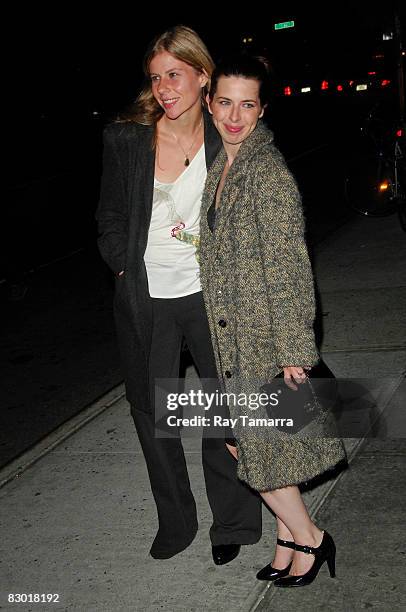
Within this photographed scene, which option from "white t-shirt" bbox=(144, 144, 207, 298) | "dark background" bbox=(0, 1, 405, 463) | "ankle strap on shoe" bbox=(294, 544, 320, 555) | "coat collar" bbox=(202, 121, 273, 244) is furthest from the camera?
"dark background" bbox=(0, 1, 405, 463)

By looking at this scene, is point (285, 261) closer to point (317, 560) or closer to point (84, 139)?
point (317, 560)

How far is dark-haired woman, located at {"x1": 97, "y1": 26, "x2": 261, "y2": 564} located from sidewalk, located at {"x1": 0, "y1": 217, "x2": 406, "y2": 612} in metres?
0.29

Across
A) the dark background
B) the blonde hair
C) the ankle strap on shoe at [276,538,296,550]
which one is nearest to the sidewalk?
the ankle strap on shoe at [276,538,296,550]

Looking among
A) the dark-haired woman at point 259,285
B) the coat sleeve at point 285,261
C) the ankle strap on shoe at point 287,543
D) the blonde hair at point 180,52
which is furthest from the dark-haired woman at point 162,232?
the coat sleeve at point 285,261

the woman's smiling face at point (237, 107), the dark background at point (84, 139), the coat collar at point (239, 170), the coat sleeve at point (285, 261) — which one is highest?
the woman's smiling face at point (237, 107)

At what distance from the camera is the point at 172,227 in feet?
11.5

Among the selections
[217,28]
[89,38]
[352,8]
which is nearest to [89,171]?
[352,8]

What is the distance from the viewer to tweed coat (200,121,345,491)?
3002 mm

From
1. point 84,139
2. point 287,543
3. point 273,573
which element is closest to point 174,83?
point 287,543

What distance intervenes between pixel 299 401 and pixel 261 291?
1.33ft

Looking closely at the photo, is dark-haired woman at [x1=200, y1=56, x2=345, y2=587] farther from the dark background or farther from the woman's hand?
the dark background

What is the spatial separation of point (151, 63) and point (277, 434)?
1473mm

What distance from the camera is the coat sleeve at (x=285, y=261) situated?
299 cm

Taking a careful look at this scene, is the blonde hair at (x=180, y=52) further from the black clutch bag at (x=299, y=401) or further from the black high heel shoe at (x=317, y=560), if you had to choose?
the black high heel shoe at (x=317, y=560)
